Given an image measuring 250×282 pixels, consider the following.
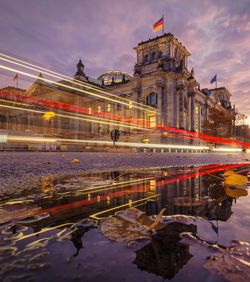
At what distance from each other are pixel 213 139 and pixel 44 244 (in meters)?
45.1

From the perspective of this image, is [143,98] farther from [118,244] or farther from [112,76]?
[118,244]

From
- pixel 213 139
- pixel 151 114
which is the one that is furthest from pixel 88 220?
pixel 213 139

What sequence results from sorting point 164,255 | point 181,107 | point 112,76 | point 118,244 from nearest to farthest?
point 164,255, point 118,244, point 181,107, point 112,76

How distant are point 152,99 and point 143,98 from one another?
5.91ft

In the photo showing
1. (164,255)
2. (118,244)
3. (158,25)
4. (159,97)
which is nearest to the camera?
(164,255)

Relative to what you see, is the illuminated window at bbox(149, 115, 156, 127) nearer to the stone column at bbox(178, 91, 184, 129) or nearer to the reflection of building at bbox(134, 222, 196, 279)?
the stone column at bbox(178, 91, 184, 129)

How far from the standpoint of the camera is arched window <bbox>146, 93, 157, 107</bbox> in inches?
1480

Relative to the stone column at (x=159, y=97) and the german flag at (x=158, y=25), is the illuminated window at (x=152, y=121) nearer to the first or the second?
the stone column at (x=159, y=97)

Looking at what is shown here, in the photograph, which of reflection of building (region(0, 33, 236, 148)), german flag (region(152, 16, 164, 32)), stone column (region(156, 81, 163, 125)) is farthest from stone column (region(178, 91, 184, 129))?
german flag (region(152, 16, 164, 32))

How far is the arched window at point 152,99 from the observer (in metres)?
37.6

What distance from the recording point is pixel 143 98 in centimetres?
3869

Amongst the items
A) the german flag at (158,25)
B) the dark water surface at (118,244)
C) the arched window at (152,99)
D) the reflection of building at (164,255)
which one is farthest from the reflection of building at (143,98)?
the reflection of building at (164,255)

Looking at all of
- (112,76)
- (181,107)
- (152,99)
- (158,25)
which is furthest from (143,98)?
(112,76)

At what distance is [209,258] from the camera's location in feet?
3.33
